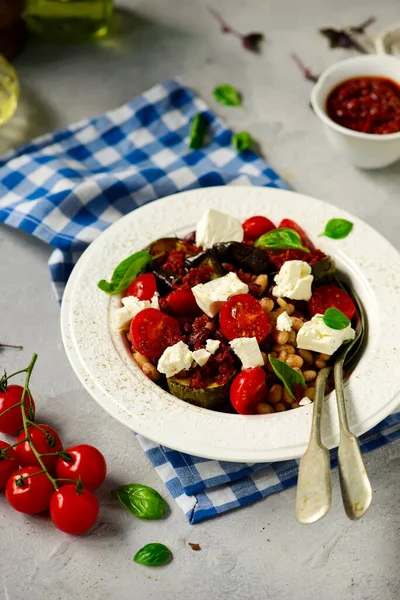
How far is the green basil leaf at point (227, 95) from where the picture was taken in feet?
15.6

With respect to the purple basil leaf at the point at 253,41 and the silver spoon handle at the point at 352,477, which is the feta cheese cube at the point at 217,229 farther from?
the purple basil leaf at the point at 253,41

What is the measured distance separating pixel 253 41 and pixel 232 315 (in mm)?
2934

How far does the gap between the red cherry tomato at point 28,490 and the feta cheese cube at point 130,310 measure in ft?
2.15

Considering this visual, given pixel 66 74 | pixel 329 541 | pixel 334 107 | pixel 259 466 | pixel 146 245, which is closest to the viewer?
pixel 329 541

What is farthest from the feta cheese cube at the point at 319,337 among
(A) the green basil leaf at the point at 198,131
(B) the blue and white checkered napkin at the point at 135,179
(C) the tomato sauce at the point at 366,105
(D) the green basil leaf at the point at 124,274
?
(A) the green basil leaf at the point at 198,131

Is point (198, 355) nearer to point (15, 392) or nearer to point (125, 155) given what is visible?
point (15, 392)

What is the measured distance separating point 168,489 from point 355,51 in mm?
3443

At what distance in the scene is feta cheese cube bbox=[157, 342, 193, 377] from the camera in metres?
2.82

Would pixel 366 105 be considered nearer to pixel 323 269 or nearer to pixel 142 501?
pixel 323 269

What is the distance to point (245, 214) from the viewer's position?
3570 millimetres

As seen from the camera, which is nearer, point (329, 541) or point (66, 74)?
point (329, 541)

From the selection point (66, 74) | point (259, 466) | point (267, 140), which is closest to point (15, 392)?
point (259, 466)

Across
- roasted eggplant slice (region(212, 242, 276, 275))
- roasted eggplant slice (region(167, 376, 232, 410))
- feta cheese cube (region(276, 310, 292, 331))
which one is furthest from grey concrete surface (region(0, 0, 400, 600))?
roasted eggplant slice (region(212, 242, 276, 275))

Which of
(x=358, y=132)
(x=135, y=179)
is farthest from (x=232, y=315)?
(x=358, y=132)
